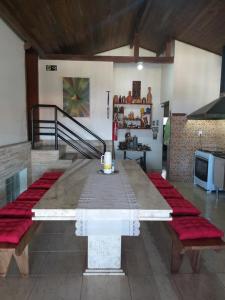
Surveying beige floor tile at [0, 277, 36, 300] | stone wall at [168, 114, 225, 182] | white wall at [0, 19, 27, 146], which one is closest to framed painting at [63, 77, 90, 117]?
white wall at [0, 19, 27, 146]

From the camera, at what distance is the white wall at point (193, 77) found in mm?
5789

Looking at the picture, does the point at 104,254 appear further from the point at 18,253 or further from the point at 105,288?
the point at 18,253

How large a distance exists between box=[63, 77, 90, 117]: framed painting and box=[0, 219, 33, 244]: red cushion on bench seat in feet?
13.4

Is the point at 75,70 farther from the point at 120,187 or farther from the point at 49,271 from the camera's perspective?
the point at 49,271

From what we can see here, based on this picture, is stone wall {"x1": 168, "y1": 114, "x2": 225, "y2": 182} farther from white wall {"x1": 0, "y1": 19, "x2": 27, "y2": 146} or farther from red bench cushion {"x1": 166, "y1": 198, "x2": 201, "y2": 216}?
white wall {"x1": 0, "y1": 19, "x2": 27, "y2": 146}

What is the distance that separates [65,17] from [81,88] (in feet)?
6.22

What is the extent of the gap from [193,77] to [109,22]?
2389mm

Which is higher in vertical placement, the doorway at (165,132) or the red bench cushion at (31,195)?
the doorway at (165,132)

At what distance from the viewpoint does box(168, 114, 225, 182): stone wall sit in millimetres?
5887

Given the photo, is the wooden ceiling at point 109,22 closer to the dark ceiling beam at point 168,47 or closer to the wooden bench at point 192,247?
the dark ceiling beam at point 168,47

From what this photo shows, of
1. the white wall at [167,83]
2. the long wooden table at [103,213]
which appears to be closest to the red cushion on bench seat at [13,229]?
the long wooden table at [103,213]

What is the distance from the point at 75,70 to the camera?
5.86m

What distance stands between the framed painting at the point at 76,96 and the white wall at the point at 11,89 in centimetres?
120

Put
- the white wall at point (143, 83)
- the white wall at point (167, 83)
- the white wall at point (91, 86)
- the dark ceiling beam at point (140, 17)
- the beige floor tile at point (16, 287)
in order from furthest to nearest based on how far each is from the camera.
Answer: the white wall at point (143, 83) → the white wall at point (167, 83) → the white wall at point (91, 86) → the dark ceiling beam at point (140, 17) → the beige floor tile at point (16, 287)
